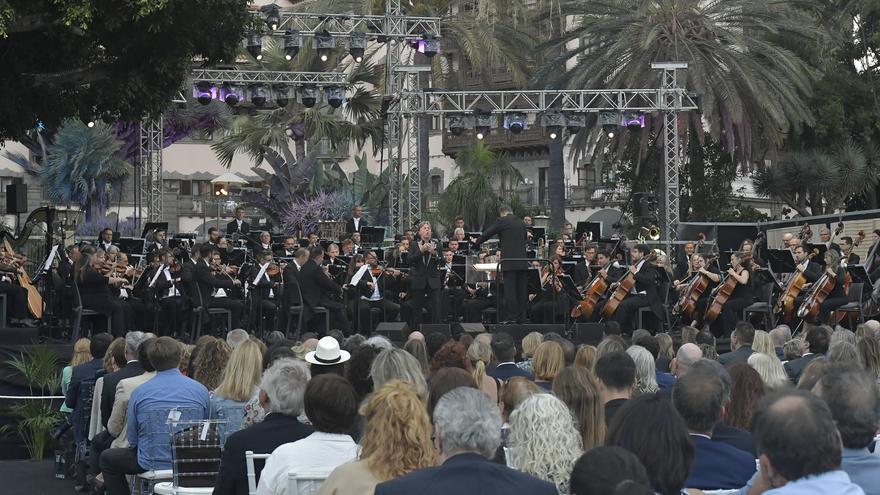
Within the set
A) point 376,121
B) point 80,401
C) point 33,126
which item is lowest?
point 80,401

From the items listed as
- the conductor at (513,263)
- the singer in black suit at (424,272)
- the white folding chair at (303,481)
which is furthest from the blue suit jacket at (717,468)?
the singer in black suit at (424,272)

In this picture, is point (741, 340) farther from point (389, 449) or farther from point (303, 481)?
point (389, 449)

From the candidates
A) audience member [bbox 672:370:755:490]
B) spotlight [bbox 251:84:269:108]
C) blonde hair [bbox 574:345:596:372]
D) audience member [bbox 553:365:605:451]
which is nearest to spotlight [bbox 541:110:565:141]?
spotlight [bbox 251:84:269:108]

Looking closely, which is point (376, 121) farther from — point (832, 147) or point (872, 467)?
point (872, 467)

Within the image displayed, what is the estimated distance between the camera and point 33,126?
57.1 ft

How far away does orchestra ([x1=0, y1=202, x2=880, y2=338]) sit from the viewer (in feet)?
65.4

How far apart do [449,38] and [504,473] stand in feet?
122

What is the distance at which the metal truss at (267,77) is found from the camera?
93.7ft

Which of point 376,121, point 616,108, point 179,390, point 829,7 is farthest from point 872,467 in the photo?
point 376,121

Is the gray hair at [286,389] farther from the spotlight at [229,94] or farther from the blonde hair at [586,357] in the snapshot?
the spotlight at [229,94]

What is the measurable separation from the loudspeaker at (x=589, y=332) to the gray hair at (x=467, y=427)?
1414 centimetres

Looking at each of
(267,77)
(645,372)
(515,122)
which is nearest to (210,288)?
(267,77)

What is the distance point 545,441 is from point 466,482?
1.16 meters

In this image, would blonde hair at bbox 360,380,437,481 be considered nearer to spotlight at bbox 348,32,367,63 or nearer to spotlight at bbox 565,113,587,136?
spotlight at bbox 348,32,367,63
